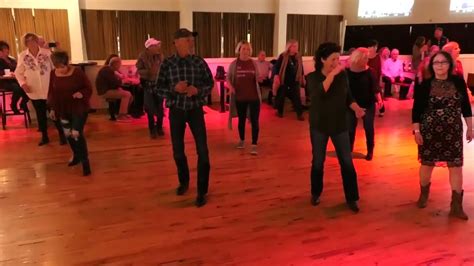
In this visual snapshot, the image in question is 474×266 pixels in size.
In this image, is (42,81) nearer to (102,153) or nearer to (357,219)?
(102,153)

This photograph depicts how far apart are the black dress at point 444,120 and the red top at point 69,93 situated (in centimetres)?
319

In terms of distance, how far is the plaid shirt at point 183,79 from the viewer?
141 inches

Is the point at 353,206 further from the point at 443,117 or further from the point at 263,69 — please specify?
the point at 263,69

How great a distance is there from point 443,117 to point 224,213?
1.90 meters

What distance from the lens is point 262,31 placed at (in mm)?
14055

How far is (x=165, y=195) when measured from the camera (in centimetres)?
410

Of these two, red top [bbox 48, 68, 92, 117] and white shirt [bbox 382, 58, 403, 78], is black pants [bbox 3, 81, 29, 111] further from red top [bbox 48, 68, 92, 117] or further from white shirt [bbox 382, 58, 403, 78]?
white shirt [bbox 382, 58, 403, 78]

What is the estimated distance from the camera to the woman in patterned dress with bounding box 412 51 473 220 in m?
3.31

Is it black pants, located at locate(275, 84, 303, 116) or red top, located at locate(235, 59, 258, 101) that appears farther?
black pants, located at locate(275, 84, 303, 116)

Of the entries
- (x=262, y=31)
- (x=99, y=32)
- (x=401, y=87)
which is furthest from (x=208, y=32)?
(x=401, y=87)

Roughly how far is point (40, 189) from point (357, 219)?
9.83 feet

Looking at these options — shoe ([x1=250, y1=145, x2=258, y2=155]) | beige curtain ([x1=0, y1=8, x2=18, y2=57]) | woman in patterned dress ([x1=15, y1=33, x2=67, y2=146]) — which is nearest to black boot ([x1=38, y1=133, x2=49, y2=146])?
woman in patterned dress ([x1=15, y1=33, x2=67, y2=146])

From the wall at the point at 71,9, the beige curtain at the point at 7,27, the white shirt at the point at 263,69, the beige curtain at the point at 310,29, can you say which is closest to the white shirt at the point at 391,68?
the white shirt at the point at 263,69

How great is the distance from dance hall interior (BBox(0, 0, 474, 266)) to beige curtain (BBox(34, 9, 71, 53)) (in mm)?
4358
